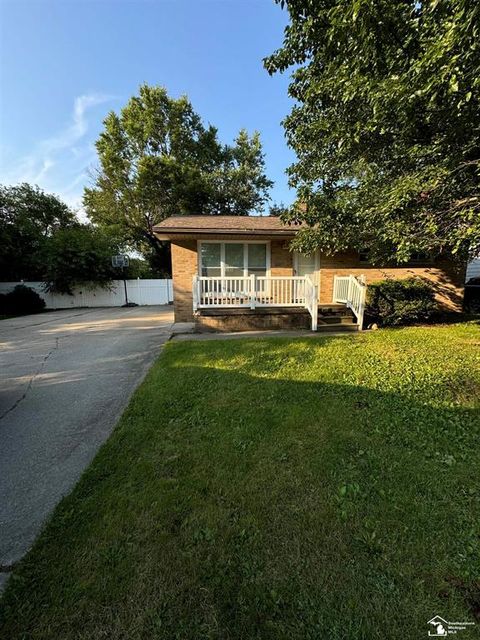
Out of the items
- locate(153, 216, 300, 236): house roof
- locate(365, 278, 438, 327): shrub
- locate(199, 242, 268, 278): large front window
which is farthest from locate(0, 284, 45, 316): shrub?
locate(365, 278, 438, 327): shrub

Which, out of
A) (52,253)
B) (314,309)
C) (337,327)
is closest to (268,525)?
(314,309)

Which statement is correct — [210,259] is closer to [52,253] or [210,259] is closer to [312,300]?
[312,300]

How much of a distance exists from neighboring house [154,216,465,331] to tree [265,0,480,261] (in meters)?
1.88

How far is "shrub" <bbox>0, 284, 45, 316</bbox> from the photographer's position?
15703 millimetres

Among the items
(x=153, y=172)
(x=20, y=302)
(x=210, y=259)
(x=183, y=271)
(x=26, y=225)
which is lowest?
(x=20, y=302)

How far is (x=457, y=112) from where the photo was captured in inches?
149

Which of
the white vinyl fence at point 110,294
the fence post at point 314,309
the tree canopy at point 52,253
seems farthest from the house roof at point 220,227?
the tree canopy at point 52,253

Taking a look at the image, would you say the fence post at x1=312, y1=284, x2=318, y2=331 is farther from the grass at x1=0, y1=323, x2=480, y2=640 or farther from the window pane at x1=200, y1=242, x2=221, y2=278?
the grass at x1=0, y1=323, x2=480, y2=640

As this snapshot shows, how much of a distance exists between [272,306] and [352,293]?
94.6 inches

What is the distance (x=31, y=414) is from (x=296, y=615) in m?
3.94

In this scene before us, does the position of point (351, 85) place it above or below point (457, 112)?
above

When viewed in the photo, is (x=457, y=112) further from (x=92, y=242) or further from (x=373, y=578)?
(x=92, y=242)

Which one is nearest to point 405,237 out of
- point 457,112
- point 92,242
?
point 457,112

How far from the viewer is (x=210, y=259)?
32.4 feet
